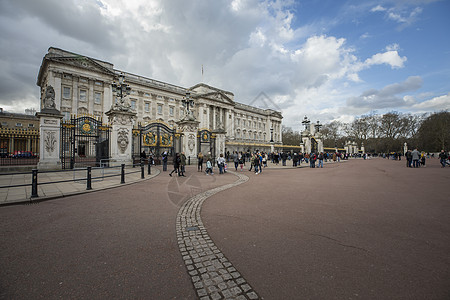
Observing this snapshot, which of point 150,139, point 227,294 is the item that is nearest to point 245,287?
point 227,294

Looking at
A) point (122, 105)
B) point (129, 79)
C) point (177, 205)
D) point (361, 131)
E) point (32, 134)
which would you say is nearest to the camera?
point (177, 205)

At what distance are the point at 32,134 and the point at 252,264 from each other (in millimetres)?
15752

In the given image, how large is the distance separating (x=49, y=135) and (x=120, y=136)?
12.3ft

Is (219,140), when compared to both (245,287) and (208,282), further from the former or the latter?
(245,287)

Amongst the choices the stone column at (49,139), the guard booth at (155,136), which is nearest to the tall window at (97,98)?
the guard booth at (155,136)

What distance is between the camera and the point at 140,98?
4353cm

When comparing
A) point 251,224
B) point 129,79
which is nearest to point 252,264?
point 251,224

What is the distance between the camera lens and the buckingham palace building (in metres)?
32.3

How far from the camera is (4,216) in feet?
14.3

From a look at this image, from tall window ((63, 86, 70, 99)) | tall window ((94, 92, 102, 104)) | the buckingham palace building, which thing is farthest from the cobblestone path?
tall window ((94, 92, 102, 104))

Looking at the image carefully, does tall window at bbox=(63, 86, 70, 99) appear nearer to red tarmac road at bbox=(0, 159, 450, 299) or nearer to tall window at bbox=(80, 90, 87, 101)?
tall window at bbox=(80, 90, 87, 101)

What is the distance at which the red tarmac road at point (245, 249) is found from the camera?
85.0 inches

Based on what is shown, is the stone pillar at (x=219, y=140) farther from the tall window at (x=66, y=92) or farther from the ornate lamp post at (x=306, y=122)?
the tall window at (x=66, y=92)

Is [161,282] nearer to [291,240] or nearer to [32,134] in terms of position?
[291,240]
